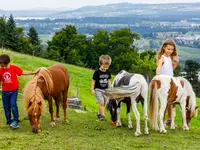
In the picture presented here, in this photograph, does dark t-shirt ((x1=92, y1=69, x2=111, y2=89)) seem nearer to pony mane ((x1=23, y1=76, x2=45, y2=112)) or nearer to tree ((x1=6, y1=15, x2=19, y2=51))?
pony mane ((x1=23, y1=76, x2=45, y2=112))

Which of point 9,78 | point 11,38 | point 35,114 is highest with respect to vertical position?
point 9,78

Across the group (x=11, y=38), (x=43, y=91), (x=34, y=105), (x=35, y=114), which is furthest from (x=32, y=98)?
(x=11, y=38)

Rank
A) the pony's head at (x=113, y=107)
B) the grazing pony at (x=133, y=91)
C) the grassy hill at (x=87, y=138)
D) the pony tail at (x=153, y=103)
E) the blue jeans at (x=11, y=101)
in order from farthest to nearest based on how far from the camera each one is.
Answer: the pony's head at (x=113, y=107) < the pony tail at (x=153, y=103) < the blue jeans at (x=11, y=101) < the grazing pony at (x=133, y=91) < the grassy hill at (x=87, y=138)

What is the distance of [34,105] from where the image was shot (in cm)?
832

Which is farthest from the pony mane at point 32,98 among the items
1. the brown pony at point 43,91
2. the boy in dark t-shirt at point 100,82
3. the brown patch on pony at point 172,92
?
the brown patch on pony at point 172,92

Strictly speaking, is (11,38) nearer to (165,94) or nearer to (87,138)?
(165,94)

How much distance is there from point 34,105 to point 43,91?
2.55 ft

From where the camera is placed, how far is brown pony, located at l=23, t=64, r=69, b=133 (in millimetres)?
8359

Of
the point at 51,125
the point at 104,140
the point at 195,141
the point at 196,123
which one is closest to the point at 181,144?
the point at 195,141

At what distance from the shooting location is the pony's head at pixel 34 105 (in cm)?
833

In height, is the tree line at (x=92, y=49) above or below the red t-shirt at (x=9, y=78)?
below

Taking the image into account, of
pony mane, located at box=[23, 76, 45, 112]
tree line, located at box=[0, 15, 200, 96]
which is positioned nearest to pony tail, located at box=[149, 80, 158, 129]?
pony mane, located at box=[23, 76, 45, 112]

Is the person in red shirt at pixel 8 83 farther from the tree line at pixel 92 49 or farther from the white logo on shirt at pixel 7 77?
the tree line at pixel 92 49

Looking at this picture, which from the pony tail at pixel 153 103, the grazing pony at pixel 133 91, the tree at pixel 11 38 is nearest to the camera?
the grazing pony at pixel 133 91
